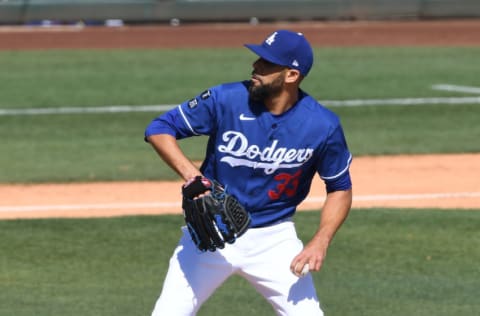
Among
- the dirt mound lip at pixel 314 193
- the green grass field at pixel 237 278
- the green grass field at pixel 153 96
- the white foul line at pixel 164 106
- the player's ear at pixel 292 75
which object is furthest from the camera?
the white foul line at pixel 164 106

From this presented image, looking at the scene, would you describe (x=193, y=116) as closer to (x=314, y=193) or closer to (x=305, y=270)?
(x=305, y=270)

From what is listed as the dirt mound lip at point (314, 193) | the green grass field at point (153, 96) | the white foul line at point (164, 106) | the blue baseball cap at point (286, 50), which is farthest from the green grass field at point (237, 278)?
the white foul line at point (164, 106)

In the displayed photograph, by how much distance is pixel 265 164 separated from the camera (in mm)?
5922

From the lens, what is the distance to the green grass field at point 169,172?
834 centimetres

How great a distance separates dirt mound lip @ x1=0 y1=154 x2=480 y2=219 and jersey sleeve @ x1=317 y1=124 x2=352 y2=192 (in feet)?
18.0

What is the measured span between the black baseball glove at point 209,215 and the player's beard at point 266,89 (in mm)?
541

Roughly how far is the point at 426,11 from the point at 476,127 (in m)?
11.7

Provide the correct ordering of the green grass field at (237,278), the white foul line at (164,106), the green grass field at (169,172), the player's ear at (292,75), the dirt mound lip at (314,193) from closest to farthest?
the player's ear at (292,75) < the green grass field at (237,278) < the green grass field at (169,172) < the dirt mound lip at (314,193) < the white foul line at (164,106)

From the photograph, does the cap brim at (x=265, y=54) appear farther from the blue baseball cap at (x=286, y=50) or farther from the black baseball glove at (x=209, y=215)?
the black baseball glove at (x=209, y=215)

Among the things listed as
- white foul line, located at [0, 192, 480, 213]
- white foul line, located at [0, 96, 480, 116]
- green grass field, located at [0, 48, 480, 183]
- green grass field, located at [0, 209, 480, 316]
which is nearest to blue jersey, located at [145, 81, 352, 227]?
green grass field, located at [0, 209, 480, 316]

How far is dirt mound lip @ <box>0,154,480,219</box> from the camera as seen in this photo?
11.7 meters

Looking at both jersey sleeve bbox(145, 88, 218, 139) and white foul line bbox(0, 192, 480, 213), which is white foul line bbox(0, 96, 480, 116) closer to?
white foul line bbox(0, 192, 480, 213)

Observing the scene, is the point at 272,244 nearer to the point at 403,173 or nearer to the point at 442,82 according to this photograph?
the point at 403,173

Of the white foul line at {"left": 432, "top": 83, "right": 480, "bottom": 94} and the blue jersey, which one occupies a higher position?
the blue jersey
